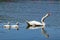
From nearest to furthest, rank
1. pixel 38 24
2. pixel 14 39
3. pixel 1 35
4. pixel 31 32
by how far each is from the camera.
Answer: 1. pixel 14 39
2. pixel 1 35
3. pixel 31 32
4. pixel 38 24

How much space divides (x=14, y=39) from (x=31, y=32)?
2833 millimetres

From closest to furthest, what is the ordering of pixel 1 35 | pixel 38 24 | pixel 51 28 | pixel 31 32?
pixel 1 35 < pixel 31 32 < pixel 51 28 < pixel 38 24

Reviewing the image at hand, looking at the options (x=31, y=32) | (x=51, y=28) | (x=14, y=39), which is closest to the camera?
Result: (x=14, y=39)

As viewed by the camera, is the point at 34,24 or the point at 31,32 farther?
the point at 34,24

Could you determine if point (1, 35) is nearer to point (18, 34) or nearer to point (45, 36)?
point (18, 34)

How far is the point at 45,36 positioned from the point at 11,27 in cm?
397

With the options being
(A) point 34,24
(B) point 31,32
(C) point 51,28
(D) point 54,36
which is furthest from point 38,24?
(D) point 54,36

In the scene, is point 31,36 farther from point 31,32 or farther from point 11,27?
point 11,27

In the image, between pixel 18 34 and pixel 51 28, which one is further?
pixel 51 28

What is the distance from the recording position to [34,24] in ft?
82.0

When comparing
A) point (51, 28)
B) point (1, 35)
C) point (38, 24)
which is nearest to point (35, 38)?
point (1, 35)

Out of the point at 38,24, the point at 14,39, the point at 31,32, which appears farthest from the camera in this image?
the point at 38,24

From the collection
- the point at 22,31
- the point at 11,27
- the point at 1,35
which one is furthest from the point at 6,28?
the point at 1,35

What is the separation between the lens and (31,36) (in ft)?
62.6
